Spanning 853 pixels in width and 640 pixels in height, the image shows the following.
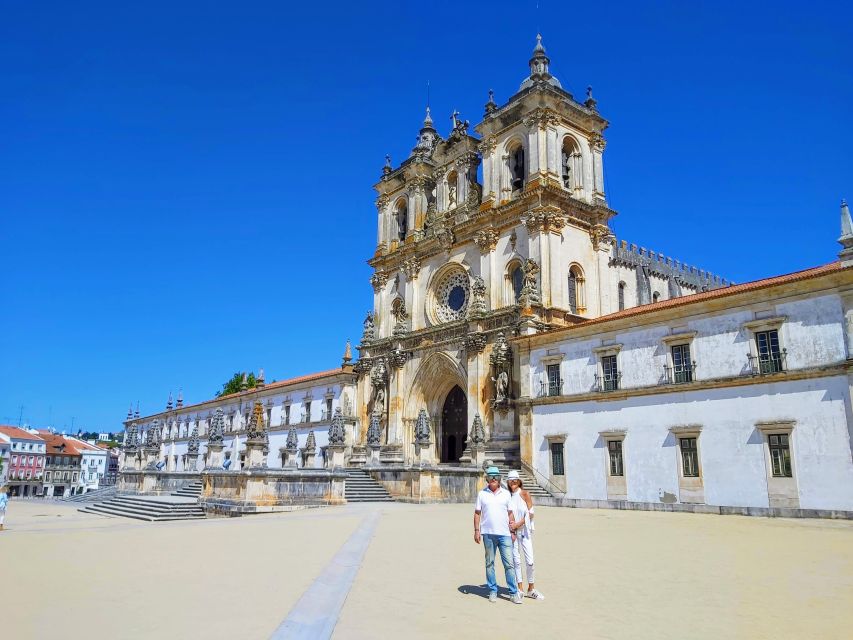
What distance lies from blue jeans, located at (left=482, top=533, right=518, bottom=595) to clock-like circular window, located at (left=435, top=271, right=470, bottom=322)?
101ft

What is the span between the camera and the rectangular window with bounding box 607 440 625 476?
25359 millimetres

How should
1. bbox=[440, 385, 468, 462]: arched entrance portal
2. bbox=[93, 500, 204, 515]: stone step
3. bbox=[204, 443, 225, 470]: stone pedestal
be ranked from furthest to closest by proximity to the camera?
1. bbox=[440, 385, 468, 462]: arched entrance portal
2. bbox=[204, 443, 225, 470]: stone pedestal
3. bbox=[93, 500, 204, 515]: stone step

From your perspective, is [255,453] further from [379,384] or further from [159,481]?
[379,384]

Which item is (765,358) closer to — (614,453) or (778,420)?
(778,420)

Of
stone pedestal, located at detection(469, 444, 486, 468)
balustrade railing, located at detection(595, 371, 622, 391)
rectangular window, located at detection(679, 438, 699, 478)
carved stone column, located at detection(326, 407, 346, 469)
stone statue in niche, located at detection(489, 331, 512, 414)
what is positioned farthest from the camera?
stone statue in niche, located at detection(489, 331, 512, 414)

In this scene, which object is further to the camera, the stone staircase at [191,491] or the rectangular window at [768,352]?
the stone staircase at [191,491]

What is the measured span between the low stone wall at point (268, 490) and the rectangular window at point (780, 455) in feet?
49.5

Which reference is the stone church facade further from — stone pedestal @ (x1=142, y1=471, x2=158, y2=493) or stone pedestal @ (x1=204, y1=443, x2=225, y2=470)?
stone pedestal @ (x1=142, y1=471, x2=158, y2=493)

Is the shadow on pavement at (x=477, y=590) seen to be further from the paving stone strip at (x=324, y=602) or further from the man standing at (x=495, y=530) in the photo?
the paving stone strip at (x=324, y=602)

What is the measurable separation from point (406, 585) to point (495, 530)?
Answer: 5.26 ft

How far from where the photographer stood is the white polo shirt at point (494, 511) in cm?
771

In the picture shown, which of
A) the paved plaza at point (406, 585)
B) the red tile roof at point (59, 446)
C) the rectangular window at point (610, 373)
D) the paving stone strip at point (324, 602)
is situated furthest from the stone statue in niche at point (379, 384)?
the red tile roof at point (59, 446)

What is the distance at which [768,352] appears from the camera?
21719 millimetres

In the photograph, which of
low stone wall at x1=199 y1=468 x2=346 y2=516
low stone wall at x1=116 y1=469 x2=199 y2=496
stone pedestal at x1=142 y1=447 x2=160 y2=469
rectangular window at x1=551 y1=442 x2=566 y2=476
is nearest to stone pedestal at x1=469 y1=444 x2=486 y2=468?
rectangular window at x1=551 y1=442 x2=566 y2=476
